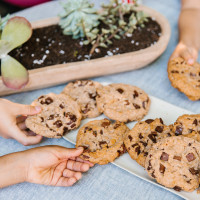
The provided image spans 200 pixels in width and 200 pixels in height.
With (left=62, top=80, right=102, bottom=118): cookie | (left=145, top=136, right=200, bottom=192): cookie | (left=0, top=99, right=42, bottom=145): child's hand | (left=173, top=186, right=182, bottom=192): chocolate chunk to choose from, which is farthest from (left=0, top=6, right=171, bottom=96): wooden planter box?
(left=173, top=186, right=182, bottom=192): chocolate chunk

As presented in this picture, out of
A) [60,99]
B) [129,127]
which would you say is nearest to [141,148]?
[129,127]

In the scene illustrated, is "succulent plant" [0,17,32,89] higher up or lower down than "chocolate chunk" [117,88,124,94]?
higher up

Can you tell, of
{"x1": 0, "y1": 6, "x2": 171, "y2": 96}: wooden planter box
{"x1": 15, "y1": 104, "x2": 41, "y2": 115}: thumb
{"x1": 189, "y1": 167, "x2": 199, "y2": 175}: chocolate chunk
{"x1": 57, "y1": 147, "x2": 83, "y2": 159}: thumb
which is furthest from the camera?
{"x1": 0, "y1": 6, "x2": 171, "y2": 96}: wooden planter box

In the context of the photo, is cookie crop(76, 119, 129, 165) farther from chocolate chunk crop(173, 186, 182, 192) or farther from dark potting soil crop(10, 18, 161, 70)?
dark potting soil crop(10, 18, 161, 70)

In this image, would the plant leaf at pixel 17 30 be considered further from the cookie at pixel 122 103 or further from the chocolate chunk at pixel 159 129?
the chocolate chunk at pixel 159 129

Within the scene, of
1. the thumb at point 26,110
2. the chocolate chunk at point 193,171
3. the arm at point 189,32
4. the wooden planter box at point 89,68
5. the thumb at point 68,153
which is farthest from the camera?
the arm at point 189,32

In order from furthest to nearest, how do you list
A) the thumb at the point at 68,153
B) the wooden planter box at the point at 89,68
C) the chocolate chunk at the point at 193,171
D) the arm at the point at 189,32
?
1. the arm at the point at 189,32
2. the wooden planter box at the point at 89,68
3. the thumb at the point at 68,153
4. the chocolate chunk at the point at 193,171

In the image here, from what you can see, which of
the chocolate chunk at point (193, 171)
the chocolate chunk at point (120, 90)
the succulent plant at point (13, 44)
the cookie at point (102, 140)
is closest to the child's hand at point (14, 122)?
the succulent plant at point (13, 44)
